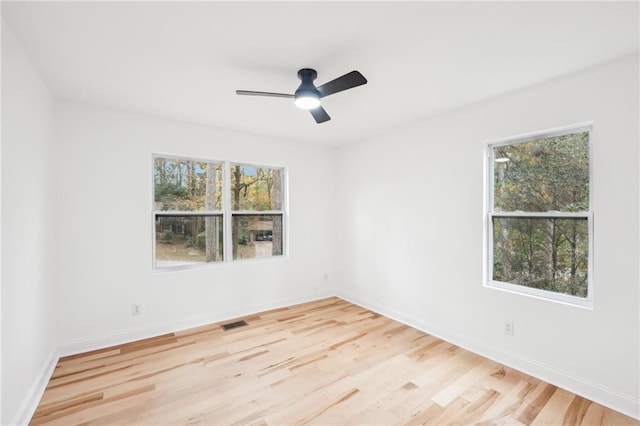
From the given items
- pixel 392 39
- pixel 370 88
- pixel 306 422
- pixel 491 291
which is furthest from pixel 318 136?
pixel 306 422

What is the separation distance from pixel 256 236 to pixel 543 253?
3.36 m

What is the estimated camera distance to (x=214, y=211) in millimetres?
3785

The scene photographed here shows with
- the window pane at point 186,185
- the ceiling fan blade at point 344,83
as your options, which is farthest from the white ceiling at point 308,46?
the window pane at point 186,185

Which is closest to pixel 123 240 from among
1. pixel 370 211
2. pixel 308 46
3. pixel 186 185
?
pixel 186 185

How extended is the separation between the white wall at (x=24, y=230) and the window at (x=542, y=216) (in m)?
3.82

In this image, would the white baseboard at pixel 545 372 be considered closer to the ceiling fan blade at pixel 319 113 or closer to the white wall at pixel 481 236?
the white wall at pixel 481 236

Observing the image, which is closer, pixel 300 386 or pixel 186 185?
pixel 300 386

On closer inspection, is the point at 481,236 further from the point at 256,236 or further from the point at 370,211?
the point at 256,236

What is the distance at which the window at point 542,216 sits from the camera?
234 centimetres

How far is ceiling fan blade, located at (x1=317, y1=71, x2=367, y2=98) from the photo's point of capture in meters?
1.89

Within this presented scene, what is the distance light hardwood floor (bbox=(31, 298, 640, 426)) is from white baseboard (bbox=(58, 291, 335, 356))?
0.38ft

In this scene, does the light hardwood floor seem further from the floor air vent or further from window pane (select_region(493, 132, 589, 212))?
window pane (select_region(493, 132, 589, 212))

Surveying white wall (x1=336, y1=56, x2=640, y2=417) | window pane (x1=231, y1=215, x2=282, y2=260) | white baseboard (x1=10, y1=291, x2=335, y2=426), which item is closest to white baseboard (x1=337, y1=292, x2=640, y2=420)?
white wall (x1=336, y1=56, x2=640, y2=417)

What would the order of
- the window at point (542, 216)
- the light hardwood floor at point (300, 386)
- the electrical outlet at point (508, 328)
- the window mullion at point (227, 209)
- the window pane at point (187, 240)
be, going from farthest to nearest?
the window mullion at point (227, 209) < the window pane at point (187, 240) < the electrical outlet at point (508, 328) < the window at point (542, 216) < the light hardwood floor at point (300, 386)
